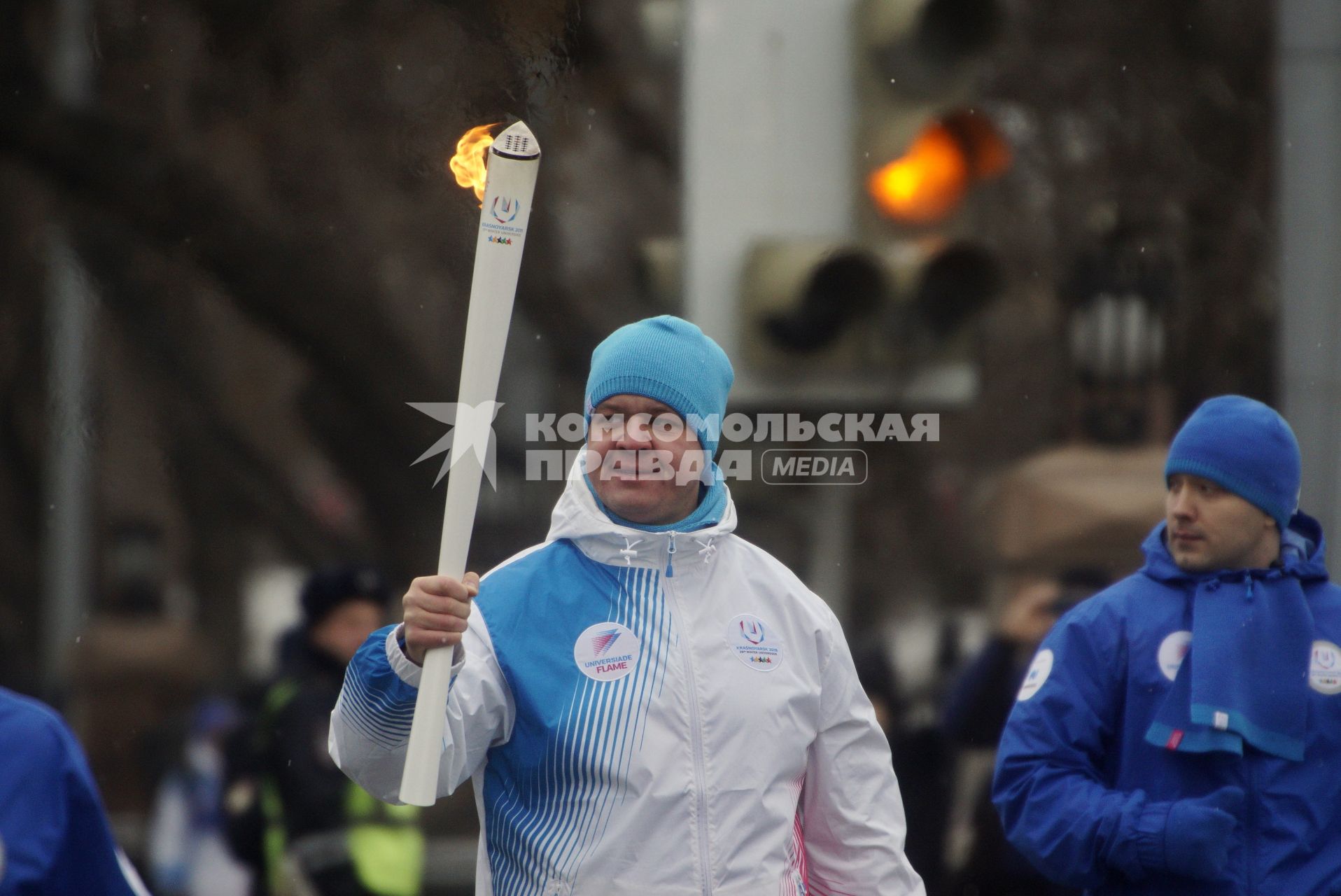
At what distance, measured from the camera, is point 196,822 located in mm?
3830

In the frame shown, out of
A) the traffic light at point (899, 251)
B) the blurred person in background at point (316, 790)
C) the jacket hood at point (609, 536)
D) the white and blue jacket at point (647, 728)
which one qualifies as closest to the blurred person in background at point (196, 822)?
the blurred person in background at point (316, 790)

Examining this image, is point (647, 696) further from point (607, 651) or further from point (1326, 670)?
point (1326, 670)

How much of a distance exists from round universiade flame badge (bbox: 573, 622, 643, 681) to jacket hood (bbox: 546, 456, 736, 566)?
108mm

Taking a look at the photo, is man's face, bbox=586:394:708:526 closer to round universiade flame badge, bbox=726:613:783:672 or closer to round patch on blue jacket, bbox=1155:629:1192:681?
round universiade flame badge, bbox=726:613:783:672

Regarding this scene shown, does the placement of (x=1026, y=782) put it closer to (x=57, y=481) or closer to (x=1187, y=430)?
(x=1187, y=430)

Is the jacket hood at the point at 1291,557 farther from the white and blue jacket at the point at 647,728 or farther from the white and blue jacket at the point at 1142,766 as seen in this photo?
the white and blue jacket at the point at 647,728

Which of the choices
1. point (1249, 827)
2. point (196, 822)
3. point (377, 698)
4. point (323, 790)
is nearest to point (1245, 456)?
point (1249, 827)

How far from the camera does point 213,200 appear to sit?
12.6 feet

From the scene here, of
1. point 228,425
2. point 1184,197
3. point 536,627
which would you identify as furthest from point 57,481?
point 1184,197

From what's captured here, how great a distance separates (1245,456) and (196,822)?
2.61 m

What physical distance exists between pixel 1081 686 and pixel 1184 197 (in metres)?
1.95

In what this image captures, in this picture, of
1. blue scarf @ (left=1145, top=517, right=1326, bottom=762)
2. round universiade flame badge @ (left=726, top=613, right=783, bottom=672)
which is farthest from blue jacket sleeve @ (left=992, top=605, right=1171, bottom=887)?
round universiade flame badge @ (left=726, top=613, right=783, bottom=672)

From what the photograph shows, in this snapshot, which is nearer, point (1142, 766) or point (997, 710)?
point (1142, 766)

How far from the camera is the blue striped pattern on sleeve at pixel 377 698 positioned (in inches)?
76.5
